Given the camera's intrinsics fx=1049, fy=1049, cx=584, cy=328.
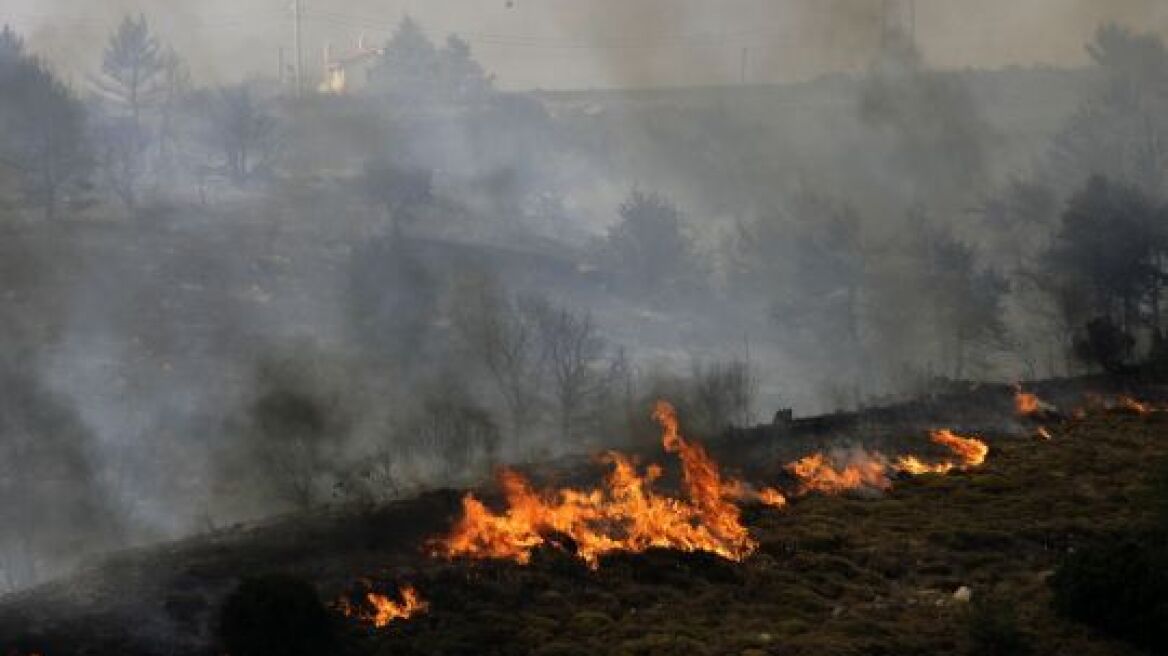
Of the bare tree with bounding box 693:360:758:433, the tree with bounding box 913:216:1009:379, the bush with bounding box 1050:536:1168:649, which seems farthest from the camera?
the tree with bounding box 913:216:1009:379

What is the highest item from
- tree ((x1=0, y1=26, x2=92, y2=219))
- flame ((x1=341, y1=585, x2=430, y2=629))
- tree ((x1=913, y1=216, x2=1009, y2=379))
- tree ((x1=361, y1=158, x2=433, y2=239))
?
tree ((x1=0, y1=26, x2=92, y2=219))

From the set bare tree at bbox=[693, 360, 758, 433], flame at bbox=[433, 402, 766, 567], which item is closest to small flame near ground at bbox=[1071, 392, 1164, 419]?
bare tree at bbox=[693, 360, 758, 433]

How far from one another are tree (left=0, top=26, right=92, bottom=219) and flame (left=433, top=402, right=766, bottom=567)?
42.9 meters

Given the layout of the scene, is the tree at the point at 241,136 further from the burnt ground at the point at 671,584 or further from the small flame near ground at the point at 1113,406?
the small flame near ground at the point at 1113,406

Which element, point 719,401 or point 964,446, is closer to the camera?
point 964,446

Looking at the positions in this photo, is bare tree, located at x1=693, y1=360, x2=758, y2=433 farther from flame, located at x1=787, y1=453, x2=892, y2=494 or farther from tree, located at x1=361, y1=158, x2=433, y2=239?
tree, located at x1=361, y1=158, x2=433, y2=239

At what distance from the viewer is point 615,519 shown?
2127 centimetres

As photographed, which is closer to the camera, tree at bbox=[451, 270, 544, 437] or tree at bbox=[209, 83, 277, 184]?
tree at bbox=[451, 270, 544, 437]

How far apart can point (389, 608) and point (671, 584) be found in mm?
4830

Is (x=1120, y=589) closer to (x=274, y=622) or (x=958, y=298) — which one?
(x=274, y=622)

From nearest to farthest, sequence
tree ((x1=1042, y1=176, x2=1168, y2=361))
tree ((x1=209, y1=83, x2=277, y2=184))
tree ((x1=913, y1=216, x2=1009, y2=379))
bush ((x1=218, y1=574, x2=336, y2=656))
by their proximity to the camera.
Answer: bush ((x1=218, y1=574, x2=336, y2=656)) → tree ((x1=1042, y1=176, x2=1168, y2=361)) → tree ((x1=913, y1=216, x2=1009, y2=379)) → tree ((x1=209, y1=83, x2=277, y2=184))

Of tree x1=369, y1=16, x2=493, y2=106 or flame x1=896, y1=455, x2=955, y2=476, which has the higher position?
tree x1=369, y1=16, x2=493, y2=106

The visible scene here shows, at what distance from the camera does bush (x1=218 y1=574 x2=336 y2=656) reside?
1463cm

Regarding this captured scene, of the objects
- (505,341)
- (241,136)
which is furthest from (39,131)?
(505,341)
